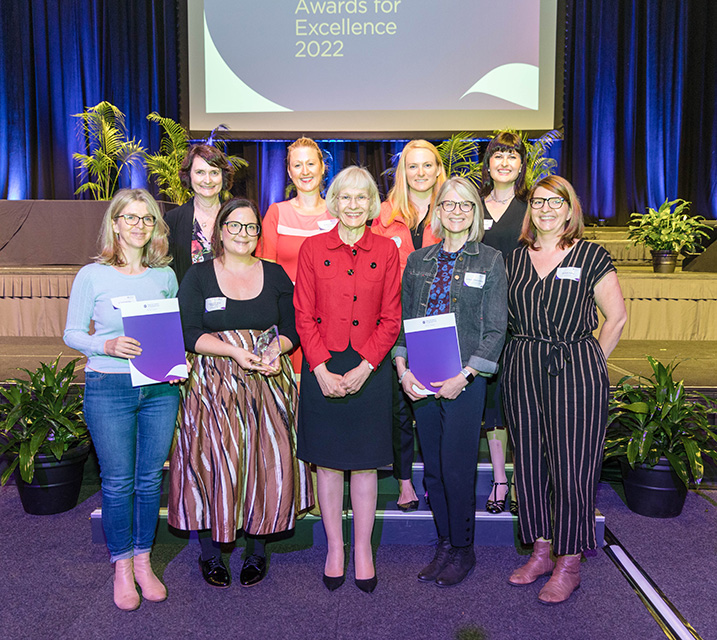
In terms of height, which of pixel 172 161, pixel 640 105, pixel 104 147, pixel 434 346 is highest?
pixel 640 105

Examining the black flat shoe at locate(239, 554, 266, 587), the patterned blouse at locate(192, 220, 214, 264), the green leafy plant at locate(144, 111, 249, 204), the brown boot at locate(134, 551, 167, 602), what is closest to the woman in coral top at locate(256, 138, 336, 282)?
the patterned blouse at locate(192, 220, 214, 264)

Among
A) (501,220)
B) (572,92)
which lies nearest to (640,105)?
(572,92)

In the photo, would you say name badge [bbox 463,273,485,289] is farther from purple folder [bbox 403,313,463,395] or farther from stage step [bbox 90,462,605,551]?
stage step [bbox 90,462,605,551]

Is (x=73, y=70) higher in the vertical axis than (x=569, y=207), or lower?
higher

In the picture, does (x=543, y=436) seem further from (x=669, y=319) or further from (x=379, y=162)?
(x=379, y=162)

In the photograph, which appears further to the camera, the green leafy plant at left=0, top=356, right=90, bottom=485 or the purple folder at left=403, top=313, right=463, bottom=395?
the green leafy plant at left=0, top=356, right=90, bottom=485

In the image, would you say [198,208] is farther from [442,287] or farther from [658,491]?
[658,491]

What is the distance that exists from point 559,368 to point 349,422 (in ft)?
2.61

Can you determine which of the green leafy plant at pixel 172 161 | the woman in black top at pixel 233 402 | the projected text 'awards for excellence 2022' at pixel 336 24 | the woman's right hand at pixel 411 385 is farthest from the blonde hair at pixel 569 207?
the projected text 'awards for excellence 2022' at pixel 336 24

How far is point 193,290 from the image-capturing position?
2.19m

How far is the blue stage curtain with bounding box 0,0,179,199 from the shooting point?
8398 mm

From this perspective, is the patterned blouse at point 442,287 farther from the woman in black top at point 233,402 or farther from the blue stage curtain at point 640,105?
the blue stage curtain at point 640,105

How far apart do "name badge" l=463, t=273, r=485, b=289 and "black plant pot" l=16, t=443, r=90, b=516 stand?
2.21 m

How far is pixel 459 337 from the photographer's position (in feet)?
7.11
